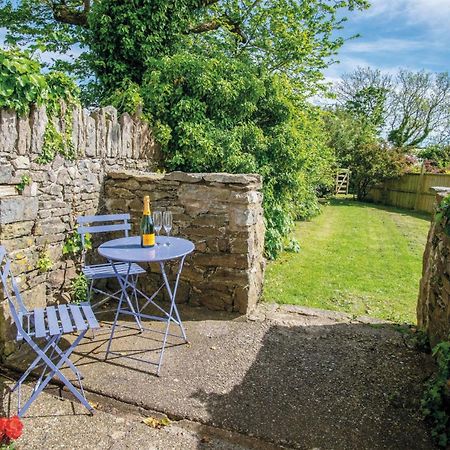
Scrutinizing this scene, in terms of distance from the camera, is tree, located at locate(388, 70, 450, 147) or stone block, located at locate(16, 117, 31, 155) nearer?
stone block, located at locate(16, 117, 31, 155)

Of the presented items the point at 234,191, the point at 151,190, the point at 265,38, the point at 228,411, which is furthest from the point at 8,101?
the point at 265,38

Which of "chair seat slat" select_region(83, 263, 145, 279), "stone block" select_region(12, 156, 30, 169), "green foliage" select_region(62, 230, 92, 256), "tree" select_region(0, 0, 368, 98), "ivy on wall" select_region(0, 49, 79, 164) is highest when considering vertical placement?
"tree" select_region(0, 0, 368, 98)

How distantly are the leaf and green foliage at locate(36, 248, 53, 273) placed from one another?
172 cm

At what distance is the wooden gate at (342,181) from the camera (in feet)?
56.0

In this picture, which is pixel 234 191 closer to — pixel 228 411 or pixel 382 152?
pixel 228 411

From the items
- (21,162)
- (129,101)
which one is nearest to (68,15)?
(129,101)

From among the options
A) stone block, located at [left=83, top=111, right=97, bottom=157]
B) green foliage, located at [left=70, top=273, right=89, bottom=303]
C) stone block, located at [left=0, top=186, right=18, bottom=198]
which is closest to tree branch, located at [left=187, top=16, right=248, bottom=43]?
stone block, located at [left=83, top=111, right=97, bottom=157]

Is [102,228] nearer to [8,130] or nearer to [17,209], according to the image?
[17,209]

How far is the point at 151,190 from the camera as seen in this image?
406 centimetres

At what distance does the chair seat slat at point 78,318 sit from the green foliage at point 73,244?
3.85 ft

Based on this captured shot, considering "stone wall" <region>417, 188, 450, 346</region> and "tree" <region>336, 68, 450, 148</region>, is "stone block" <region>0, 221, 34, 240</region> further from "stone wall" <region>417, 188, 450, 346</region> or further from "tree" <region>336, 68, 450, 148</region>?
"tree" <region>336, 68, 450, 148</region>

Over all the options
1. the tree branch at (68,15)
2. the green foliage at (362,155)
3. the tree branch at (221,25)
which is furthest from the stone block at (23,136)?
the green foliage at (362,155)

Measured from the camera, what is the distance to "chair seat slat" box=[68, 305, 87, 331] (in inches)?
89.9

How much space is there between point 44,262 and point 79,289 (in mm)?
640
